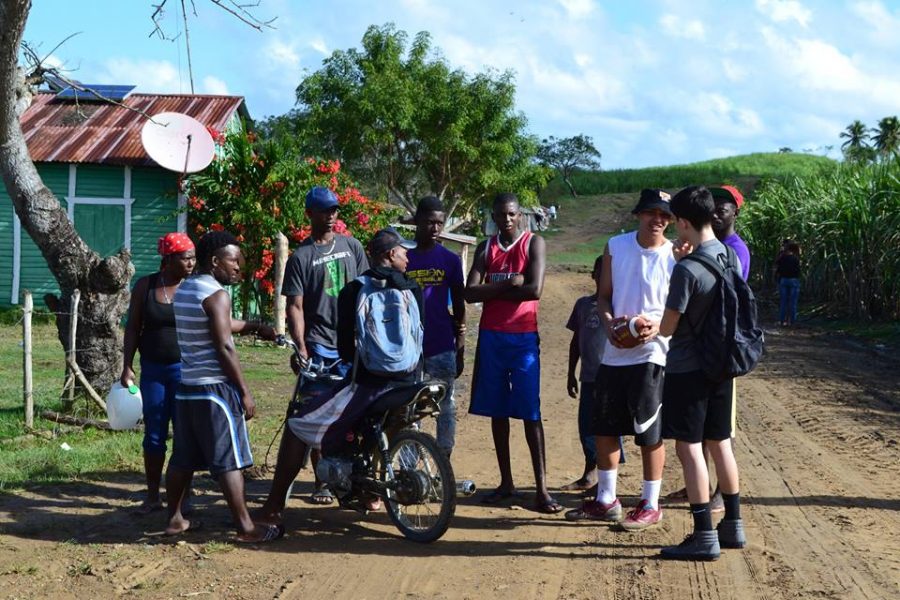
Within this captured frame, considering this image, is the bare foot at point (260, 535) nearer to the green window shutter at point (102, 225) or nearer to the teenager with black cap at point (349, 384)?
the teenager with black cap at point (349, 384)

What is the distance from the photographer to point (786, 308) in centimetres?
2241

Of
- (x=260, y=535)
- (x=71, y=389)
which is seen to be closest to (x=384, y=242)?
(x=260, y=535)

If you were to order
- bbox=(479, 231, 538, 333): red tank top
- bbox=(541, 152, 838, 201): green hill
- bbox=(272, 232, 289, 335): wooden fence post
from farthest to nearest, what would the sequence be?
bbox=(541, 152, 838, 201): green hill → bbox=(272, 232, 289, 335): wooden fence post → bbox=(479, 231, 538, 333): red tank top

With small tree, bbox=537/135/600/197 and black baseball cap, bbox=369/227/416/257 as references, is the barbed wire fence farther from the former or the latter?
small tree, bbox=537/135/600/197

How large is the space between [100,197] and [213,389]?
14.9 m

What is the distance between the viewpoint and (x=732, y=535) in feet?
18.9

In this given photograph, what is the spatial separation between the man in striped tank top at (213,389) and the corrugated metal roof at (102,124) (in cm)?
1393

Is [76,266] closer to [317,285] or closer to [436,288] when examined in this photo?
[317,285]

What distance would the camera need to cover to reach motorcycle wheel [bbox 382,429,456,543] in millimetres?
5660

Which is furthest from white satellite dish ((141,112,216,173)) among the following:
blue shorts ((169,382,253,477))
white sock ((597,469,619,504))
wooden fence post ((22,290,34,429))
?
white sock ((597,469,619,504))

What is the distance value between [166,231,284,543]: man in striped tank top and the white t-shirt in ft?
6.68

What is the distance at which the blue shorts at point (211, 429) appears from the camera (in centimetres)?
576

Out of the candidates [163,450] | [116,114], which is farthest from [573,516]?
[116,114]

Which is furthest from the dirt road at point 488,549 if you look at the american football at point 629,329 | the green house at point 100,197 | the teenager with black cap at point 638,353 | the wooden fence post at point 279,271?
the green house at point 100,197
